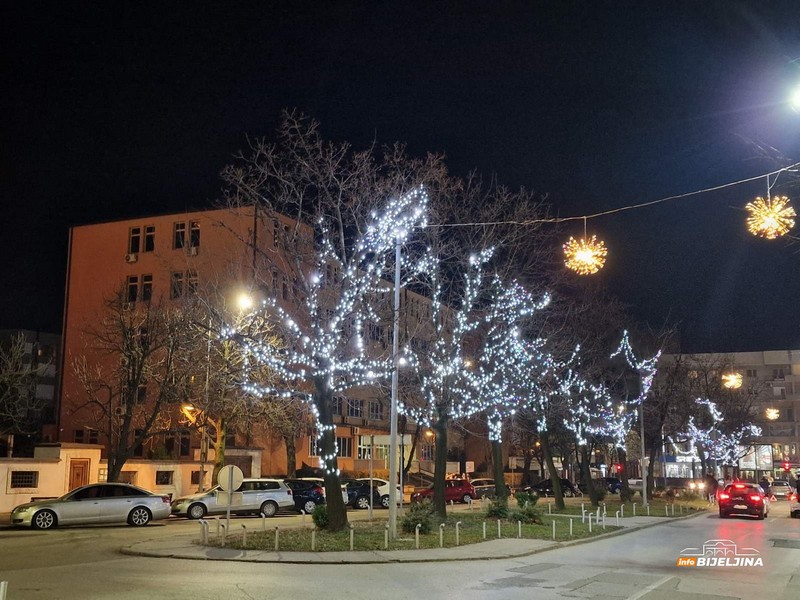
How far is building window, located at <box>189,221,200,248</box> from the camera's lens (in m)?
49.0

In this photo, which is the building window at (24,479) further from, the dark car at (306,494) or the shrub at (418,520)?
the shrub at (418,520)

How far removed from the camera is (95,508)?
938 inches

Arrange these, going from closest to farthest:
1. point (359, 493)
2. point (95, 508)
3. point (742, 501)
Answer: point (95, 508)
point (742, 501)
point (359, 493)

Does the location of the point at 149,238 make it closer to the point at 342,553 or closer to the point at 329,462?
the point at 329,462

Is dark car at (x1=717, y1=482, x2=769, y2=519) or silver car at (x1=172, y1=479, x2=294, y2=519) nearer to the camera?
silver car at (x1=172, y1=479, x2=294, y2=519)

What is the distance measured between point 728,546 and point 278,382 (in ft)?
62.8

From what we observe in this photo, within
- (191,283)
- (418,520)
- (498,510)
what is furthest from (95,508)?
(191,283)

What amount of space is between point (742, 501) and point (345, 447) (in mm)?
31696

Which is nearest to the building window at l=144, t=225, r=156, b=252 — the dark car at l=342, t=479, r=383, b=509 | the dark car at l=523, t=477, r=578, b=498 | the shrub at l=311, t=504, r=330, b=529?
the dark car at l=342, t=479, r=383, b=509

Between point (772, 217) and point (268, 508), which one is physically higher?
point (772, 217)

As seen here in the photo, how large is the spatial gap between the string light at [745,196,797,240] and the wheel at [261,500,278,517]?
24.2 meters

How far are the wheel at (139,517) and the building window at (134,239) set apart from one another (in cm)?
2993

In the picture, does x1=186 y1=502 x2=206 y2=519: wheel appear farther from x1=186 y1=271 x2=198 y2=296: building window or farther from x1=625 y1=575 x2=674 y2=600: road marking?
x1=625 y1=575 x2=674 y2=600: road marking
